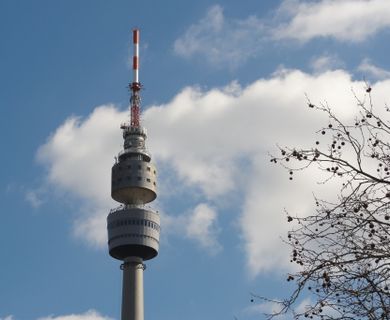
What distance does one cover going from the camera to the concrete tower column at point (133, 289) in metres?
158

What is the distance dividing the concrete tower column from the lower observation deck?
6.78 feet

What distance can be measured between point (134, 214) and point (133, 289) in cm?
1539

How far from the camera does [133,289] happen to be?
158750 millimetres

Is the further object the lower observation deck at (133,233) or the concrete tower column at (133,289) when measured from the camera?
the lower observation deck at (133,233)

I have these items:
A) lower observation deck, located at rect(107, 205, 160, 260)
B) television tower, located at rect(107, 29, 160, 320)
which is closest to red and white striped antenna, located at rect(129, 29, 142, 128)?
television tower, located at rect(107, 29, 160, 320)

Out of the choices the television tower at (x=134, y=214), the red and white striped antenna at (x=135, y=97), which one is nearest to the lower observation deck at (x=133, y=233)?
the television tower at (x=134, y=214)

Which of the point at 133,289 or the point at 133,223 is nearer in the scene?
the point at 133,289

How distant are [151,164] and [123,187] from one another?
9.56m

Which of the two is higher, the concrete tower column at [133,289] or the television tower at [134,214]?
the television tower at [134,214]

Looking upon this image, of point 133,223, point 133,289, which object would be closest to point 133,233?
point 133,223

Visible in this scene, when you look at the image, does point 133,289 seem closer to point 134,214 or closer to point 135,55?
point 134,214

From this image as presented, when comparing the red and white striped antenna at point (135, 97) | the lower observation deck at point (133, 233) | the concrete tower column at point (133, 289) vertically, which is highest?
the red and white striped antenna at point (135, 97)

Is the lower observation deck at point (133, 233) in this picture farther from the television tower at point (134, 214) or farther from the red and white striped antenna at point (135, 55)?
the red and white striped antenna at point (135, 55)

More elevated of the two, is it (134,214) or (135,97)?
(135,97)
